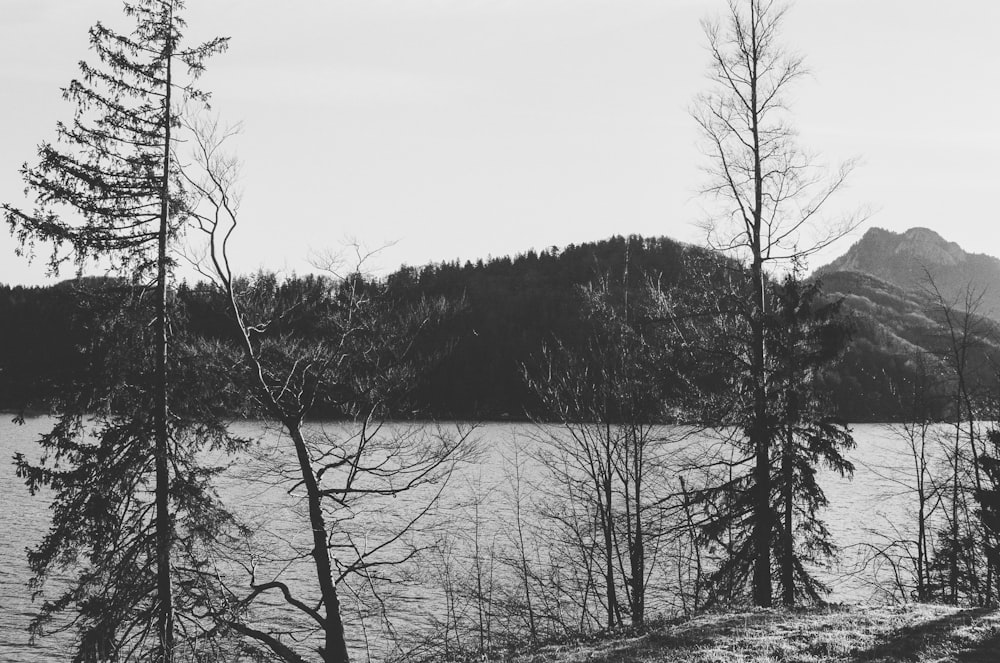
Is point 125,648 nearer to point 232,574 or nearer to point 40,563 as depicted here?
point 232,574

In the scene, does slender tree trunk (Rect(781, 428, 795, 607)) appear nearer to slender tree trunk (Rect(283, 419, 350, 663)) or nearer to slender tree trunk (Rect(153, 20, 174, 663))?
slender tree trunk (Rect(283, 419, 350, 663))

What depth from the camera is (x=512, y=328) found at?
121 m

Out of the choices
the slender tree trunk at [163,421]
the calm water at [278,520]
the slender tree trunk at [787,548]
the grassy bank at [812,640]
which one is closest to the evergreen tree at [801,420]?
the slender tree trunk at [787,548]

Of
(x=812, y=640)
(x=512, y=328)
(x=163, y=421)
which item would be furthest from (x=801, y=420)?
(x=512, y=328)

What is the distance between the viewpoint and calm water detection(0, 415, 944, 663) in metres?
24.7

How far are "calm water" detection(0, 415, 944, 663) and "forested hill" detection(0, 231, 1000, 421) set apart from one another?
4.29 metres

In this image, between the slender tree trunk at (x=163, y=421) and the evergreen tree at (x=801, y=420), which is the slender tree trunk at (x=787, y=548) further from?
the slender tree trunk at (x=163, y=421)

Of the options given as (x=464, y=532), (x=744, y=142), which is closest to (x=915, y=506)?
(x=464, y=532)

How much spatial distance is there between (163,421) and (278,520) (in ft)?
77.2

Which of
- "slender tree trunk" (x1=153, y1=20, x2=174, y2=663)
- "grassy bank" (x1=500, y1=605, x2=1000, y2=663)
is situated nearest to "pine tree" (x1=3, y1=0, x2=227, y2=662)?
"slender tree trunk" (x1=153, y1=20, x2=174, y2=663)

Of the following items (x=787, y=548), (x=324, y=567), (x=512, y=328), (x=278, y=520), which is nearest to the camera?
(x=324, y=567)

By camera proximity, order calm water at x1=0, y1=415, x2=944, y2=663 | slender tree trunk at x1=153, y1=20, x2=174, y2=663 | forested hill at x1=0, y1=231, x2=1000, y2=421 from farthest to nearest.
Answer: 1. calm water at x1=0, y1=415, x2=944, y2=663
2. forested hill at x1=0, y1=231, x2=1000, y2=421
3. slender tree trunk at x1=153, y1=20, x2=174, y2=663

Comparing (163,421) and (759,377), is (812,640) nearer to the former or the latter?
(759,377)

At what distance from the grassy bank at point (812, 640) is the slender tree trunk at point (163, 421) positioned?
7.18m
